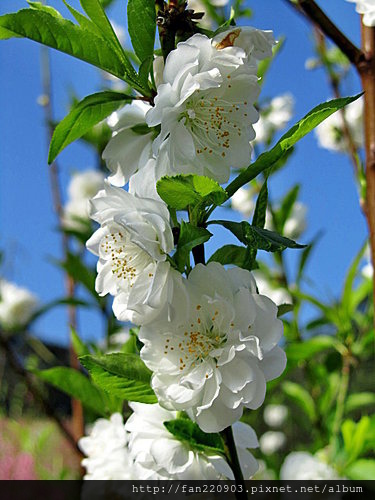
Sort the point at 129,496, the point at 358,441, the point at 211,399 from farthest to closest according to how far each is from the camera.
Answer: the point at 358,441 < the point at 129,496 < the point at 211,399

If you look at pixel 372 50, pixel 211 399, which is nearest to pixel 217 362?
pixel 211 399

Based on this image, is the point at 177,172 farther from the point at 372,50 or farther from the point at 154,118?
the point at 372,50

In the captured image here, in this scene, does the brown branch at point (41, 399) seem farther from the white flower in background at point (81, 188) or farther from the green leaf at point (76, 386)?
the white flower in background at point (81, 188)

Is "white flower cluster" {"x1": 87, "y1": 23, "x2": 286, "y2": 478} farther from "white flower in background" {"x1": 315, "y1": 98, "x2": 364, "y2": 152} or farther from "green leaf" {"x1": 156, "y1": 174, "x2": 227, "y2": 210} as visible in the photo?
"white flower in background" {"x1": 315, "y1": 98, "x2": 364, "y2": 152}

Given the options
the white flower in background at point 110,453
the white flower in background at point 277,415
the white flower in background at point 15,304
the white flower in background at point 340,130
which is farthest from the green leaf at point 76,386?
the white flower in background at point 277,415

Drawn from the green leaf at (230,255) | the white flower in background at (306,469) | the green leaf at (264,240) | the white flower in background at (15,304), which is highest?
the green leaf at (264,240)
